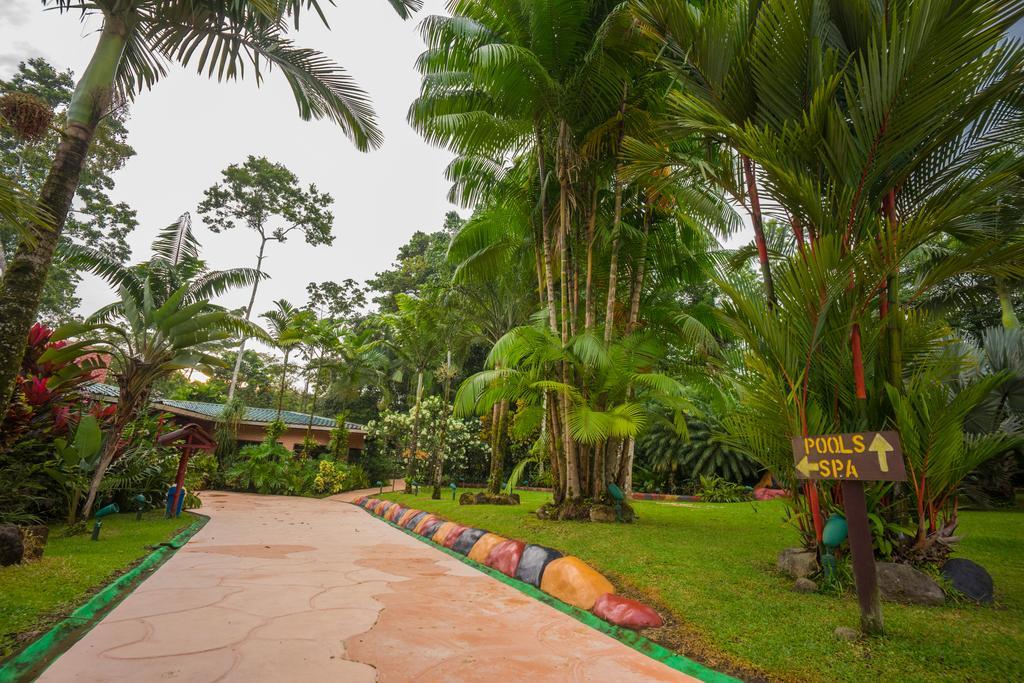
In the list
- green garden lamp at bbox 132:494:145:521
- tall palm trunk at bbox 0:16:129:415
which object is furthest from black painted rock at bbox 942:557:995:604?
green garden lamp at bbox 132:494:145:521

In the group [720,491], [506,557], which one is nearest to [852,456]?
[506,557]

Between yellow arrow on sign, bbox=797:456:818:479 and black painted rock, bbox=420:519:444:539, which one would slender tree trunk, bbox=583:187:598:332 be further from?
yellow arrow on sign, bbox=797:456:818:479

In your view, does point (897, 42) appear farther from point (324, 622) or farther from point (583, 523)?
point (583, 523)

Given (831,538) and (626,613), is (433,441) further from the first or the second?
(831,538)

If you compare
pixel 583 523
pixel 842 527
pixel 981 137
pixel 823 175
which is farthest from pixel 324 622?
pixel 981 137

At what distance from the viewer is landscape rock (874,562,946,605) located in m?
3.42

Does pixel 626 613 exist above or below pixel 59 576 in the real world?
above

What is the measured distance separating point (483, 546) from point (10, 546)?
4.12 m

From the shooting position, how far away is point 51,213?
350 centimetres

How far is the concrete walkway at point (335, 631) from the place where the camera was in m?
2.38

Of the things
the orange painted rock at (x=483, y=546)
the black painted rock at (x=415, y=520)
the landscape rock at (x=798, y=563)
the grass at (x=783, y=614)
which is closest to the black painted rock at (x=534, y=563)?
the grass at (x=783, y=614)

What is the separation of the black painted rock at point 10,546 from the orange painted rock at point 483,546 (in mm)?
3990

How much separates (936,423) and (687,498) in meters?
12.4

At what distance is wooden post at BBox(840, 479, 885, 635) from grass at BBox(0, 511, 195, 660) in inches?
176
